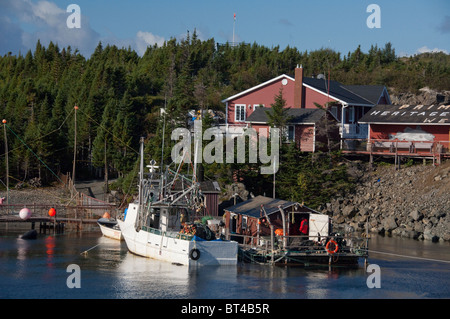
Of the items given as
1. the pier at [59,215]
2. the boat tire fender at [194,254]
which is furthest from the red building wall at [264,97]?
the boat tire fender at [194,254]

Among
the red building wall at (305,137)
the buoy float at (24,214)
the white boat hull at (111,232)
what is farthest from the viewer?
the red building wall at (305,137)

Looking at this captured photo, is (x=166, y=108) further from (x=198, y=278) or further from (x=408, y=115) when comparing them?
(x=198, y=278)

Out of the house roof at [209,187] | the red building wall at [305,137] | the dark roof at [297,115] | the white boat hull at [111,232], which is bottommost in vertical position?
the white boat hull at [111,232]

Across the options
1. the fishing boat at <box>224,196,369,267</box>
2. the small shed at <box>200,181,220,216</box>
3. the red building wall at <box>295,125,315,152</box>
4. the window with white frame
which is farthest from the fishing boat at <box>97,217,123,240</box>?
the red building wall at <box>295,125,315,152</box>

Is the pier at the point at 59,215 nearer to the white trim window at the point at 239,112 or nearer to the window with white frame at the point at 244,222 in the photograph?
the window with white frame at the point at 244,222

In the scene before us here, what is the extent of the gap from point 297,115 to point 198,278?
104 feet

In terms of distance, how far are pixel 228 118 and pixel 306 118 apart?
37.4 ft

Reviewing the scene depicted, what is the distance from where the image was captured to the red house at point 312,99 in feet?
213

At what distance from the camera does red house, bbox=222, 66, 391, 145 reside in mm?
64938

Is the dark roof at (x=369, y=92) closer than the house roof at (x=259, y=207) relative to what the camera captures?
No

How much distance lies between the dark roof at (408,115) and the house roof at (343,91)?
2791mm

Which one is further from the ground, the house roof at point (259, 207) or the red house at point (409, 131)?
the red house at point (409, 131)

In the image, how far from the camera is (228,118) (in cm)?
7050

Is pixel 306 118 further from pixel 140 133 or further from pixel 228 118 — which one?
pixel 140 133
